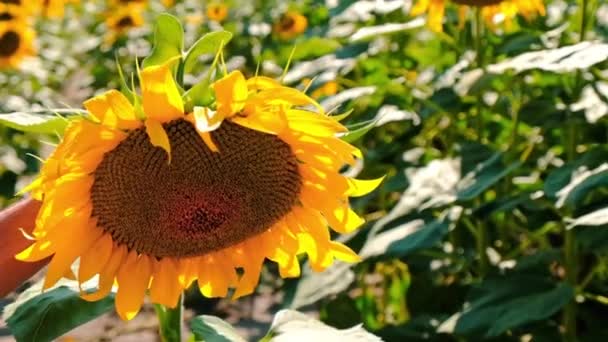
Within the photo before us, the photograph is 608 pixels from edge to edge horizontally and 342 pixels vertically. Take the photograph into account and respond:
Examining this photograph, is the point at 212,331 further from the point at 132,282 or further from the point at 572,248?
the point at 572,248

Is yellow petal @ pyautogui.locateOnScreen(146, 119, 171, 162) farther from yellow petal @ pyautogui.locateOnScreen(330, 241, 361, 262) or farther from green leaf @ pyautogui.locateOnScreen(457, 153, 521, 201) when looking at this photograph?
green leaf @ pyautogui.locateOnScreen(457, 153, 521, 201)

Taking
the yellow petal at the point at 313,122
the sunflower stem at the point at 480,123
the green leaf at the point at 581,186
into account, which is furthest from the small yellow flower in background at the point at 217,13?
the yellow petal at the point at 313,122

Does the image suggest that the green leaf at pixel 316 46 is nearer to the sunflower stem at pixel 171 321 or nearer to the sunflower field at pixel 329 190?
the sunflower field at pixel 329 190

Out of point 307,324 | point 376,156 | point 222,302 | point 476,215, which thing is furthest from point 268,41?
point 307,324

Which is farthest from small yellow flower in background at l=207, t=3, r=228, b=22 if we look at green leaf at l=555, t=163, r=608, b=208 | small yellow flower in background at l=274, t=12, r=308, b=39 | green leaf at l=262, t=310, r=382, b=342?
green leaf at l=262, t=310, r=382, b=342

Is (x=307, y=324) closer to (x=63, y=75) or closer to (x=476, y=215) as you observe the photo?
(x=476, y=215)

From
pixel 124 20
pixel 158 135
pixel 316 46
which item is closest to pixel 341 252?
pixel 158 135
